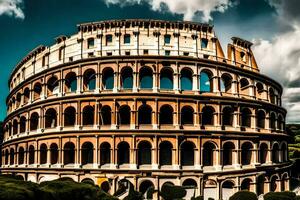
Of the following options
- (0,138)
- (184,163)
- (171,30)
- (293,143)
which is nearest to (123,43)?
(171,30)

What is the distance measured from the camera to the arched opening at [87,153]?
76.2ft

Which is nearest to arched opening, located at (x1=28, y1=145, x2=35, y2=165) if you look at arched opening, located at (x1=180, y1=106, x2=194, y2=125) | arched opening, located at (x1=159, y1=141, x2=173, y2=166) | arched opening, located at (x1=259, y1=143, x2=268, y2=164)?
arched opening, located at (x1=159, y1=141, x2=173, y2=166)

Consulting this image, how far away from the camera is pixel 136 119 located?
22.7 metres

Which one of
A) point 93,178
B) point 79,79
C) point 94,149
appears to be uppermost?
point 79,79

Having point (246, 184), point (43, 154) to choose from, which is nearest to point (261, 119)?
point (246, 184)

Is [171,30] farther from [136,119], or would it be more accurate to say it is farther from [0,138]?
[0,138]

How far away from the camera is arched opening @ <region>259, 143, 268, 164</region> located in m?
26.3

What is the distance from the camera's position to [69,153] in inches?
965

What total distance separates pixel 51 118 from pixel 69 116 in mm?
2519

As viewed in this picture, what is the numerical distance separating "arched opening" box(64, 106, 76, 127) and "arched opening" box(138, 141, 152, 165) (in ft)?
22.8

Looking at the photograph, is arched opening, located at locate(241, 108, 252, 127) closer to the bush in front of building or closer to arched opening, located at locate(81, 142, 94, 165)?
the bush in front of building

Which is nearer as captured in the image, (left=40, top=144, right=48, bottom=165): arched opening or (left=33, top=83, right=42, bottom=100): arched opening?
(left=40, top=144, right=48, bottom=165): arched opening

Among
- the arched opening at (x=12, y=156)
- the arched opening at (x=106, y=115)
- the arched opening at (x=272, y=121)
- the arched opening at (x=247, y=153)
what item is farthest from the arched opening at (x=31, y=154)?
the arched opening at (x=272, y=121)

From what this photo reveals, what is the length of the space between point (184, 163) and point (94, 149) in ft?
24.8
